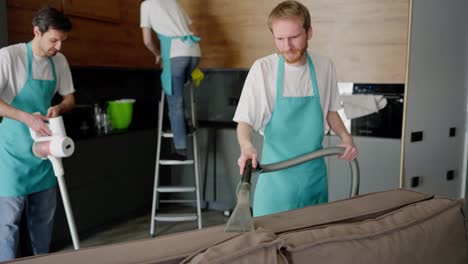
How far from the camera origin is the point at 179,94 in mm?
3480

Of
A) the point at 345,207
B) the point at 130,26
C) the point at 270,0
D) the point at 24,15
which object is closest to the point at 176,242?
the point at 345,207

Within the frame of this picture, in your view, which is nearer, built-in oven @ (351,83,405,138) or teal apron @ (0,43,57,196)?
teal apron @ (0,43,57,196)

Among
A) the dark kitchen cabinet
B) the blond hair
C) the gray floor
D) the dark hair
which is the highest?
the dark kitchen cabinet

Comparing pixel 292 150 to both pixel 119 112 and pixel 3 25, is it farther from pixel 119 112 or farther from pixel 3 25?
pixel 119 112

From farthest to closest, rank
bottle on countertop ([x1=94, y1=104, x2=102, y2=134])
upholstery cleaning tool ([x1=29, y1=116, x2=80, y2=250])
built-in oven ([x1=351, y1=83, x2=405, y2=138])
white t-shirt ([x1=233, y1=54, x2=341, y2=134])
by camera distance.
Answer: bottle on countertop ([x1=94, y1=104, x2=102, y2=134]) → built-in oven ([x1=351, y1=83, x2=405, y2=138]) → upholstery cleaning tool ([x1=29, y1=116, x2=80, y2=250]) → white t-shirt ([x1=233, y1=54, x2=341, y2=134])

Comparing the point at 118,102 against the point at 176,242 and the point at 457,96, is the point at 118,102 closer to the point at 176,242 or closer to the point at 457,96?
the point at 457,96

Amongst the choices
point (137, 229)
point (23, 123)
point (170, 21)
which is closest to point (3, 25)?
point (23, 123)

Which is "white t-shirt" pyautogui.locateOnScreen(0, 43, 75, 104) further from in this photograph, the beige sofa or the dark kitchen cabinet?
the beige sofa

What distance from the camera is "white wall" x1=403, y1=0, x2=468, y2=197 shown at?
10.6ft

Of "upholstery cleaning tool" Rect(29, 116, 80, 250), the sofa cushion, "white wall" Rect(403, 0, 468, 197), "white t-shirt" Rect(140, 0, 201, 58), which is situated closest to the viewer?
the sofa cushion

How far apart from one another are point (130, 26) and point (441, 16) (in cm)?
256

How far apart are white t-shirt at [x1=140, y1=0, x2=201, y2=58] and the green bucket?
0.87 meters

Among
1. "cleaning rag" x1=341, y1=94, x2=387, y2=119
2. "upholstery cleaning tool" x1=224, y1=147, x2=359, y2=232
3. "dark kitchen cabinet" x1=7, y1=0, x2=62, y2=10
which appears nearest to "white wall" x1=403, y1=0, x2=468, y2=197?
"cleaning rag" x1=341, y1=94, x2=387, y2=119

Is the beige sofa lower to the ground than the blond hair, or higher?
lower
